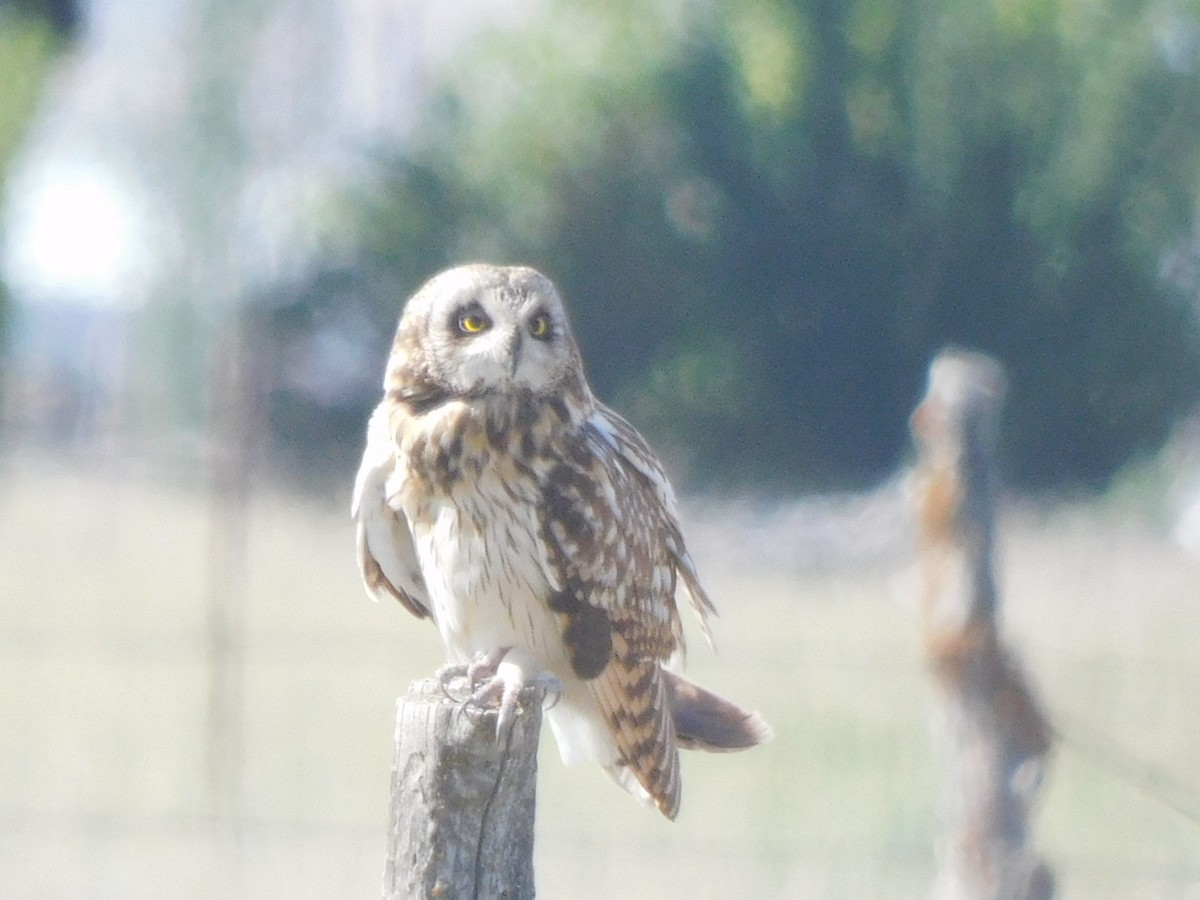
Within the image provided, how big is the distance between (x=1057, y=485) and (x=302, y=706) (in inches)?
423

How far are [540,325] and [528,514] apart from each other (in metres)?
0.38

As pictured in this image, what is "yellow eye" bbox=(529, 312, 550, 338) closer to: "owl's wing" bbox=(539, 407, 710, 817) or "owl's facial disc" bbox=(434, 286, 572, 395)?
"owl's facial disc" bbox=(434, 286, 572, 395)

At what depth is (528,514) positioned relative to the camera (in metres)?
3.86

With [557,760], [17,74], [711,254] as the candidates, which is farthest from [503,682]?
[17,74]

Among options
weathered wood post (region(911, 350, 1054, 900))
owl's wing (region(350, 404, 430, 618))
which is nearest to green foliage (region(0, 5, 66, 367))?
owl's wing (region(350, 404, 430, 618))

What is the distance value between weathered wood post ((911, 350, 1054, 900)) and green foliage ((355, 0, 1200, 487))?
1530 cm

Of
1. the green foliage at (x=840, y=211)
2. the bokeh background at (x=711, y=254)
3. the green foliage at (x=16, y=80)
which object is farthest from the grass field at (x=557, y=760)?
the green foliage at (x=16, y=80)

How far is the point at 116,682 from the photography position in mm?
9586

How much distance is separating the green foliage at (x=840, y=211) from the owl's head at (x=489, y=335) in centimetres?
1454

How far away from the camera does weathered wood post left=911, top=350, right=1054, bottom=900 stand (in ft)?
9.95

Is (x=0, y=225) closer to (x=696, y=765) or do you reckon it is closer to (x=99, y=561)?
(x=99, y=561)

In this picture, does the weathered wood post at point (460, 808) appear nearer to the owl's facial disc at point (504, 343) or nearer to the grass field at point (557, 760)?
the owl's facial disc at point (504, 343)

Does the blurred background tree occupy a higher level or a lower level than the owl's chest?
higher

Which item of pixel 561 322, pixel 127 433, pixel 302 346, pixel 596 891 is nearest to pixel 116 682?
pixel 596 891
